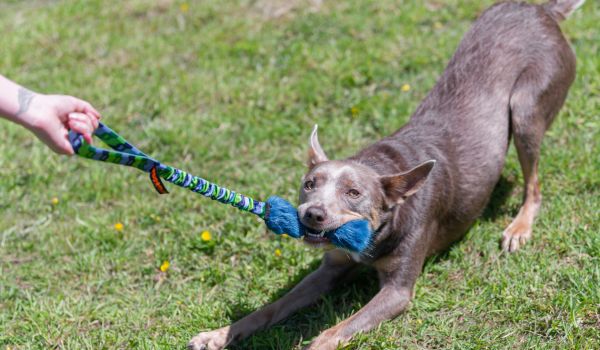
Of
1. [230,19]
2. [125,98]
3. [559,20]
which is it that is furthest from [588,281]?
[230,19]

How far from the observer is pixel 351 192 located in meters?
4.34

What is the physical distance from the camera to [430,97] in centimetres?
541

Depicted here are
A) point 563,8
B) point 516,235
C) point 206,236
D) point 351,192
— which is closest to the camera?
point 351,192

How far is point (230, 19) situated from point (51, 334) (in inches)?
188

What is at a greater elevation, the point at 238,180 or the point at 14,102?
the point at 14,102

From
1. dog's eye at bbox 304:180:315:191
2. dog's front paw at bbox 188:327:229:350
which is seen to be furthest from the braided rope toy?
dog's front paw at bbox 188:327:229:350

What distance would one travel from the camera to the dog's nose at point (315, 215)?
4062mm

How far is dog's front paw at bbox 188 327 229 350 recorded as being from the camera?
4363 mm

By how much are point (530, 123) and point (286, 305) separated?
2225 millimetres

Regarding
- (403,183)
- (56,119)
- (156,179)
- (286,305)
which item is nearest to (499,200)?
(403,183)

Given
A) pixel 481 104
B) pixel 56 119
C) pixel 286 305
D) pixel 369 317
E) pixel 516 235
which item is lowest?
pixel 286 305

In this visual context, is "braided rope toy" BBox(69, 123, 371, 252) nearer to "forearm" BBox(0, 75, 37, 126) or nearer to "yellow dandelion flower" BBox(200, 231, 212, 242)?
"forearm" BBox(0, 75, 37, 126)

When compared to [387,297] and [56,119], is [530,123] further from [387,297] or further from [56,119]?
[56,119]

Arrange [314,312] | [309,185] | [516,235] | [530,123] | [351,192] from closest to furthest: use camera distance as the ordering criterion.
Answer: [351,192] → [309,185] → [314,312] → [516,235] → [530,123]
